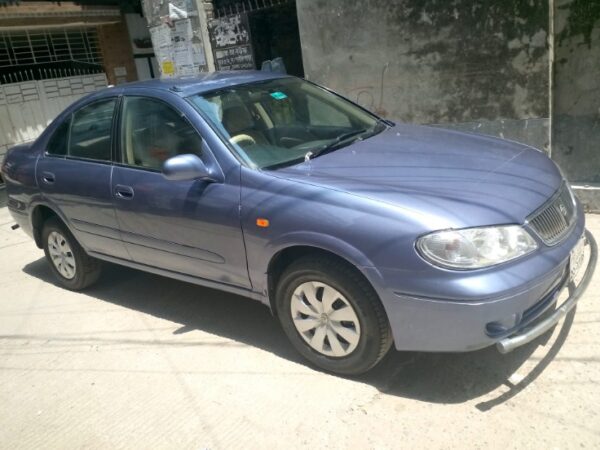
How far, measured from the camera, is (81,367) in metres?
3.85

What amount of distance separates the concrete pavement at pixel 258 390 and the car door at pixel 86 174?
71cm

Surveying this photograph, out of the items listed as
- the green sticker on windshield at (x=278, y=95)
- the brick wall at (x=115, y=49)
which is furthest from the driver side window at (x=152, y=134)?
the brick wall at (x=115, y=49)

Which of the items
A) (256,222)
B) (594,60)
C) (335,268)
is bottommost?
(335,268)

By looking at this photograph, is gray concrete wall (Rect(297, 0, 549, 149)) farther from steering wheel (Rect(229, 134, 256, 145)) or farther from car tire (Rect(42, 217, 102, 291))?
car tire (Rect(42, 217, 102, 291))

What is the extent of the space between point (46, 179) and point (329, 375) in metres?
2.93

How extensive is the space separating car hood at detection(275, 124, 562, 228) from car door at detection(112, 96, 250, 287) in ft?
1.63

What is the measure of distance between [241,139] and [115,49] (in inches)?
377

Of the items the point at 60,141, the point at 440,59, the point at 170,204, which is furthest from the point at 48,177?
the point at 440,59

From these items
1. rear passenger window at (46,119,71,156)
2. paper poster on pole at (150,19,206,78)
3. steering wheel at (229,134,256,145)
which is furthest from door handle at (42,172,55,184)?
paper poster on pole at (150,19,206,78)

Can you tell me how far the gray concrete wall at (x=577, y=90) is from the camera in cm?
530

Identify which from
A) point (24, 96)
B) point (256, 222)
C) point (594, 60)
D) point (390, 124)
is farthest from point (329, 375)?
point (24, 96)

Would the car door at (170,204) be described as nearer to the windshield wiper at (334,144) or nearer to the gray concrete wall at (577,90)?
the windshield wiper at (334,144)

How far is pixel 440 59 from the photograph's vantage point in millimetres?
5996

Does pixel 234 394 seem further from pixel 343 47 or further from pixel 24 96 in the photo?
pixel 24 96
